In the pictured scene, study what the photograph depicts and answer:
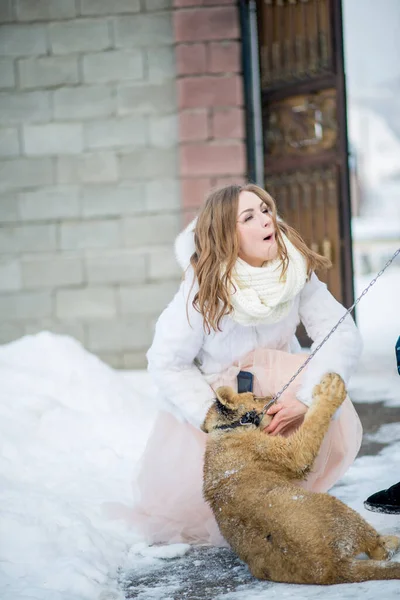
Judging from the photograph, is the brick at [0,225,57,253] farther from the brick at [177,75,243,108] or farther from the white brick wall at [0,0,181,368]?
the brick at [177,75,243,108]

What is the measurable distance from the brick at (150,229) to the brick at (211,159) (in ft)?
1.36

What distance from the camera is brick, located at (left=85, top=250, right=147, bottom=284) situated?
6.81m

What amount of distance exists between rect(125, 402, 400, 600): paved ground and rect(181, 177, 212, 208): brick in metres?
3.98

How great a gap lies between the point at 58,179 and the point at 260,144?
1.69 m

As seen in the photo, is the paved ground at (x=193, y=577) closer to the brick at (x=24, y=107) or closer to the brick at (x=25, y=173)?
the brick at (x=25, y=173)

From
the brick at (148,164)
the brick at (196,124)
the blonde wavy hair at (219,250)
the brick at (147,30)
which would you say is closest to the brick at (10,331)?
the brick at (148,164)

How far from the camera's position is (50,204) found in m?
6.93

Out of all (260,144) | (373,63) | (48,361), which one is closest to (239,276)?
(48,361)

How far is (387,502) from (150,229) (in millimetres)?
4094

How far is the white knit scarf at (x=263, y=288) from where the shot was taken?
2998 mm

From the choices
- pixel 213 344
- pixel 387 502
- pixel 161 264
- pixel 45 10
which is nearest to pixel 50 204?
pixel 161 264

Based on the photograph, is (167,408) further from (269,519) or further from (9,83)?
(9,83)

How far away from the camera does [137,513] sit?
3.31m

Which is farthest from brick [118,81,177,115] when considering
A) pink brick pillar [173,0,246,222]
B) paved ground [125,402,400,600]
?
paved ground [125,402,400,600]
